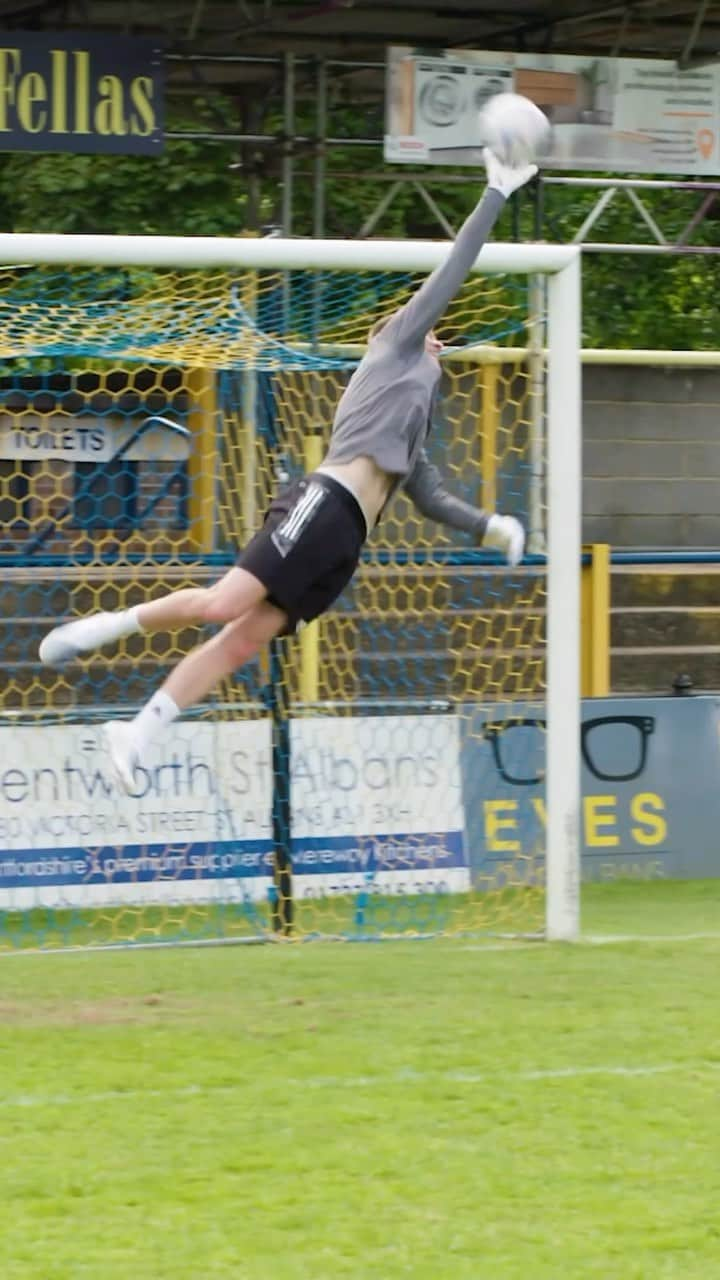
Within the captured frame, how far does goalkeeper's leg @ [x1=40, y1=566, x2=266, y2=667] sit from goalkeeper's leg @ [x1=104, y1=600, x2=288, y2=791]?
7cm

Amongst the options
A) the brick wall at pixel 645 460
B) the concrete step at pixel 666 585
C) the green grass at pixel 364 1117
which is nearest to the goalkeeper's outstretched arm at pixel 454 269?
the green grass at pixel 364 1117

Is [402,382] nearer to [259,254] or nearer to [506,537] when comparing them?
[506,537]

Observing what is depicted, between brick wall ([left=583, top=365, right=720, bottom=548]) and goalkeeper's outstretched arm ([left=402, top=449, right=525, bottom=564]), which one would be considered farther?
brick wall ([left=583, top=365, right=720, bottom=548])

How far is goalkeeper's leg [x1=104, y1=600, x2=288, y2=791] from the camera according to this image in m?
6.37

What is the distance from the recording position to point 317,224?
16031mm

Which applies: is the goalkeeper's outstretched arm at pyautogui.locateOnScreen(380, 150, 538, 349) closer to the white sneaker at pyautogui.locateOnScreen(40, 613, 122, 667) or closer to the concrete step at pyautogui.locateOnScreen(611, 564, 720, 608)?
the white sneaker at pyautogui.locateOnScreen(40, 613, 122, 667)

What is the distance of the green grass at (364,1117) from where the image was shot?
423cm

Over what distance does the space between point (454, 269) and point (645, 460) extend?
8.05m

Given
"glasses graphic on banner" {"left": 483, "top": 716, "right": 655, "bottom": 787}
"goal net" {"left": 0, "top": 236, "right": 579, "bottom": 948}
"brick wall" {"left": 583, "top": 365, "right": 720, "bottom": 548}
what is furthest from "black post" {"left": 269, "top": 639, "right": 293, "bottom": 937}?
"brick wall" {"left": 583, "top": 365, "right": 720, "bottom": 548}

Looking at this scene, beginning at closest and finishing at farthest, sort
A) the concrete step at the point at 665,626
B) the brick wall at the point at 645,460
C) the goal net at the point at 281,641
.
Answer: the goal net at the point at 281,641
the concrete step at the point at 665,626
the brick wall at the point at 645,460

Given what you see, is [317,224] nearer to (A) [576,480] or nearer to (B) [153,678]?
(B) [153,678]

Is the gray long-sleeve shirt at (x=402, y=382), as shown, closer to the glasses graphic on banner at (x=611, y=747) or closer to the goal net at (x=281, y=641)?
the goal net at (x=281, y=641)

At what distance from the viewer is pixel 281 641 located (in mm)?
8742

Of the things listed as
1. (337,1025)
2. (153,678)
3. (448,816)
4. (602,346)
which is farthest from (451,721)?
(602,346)
